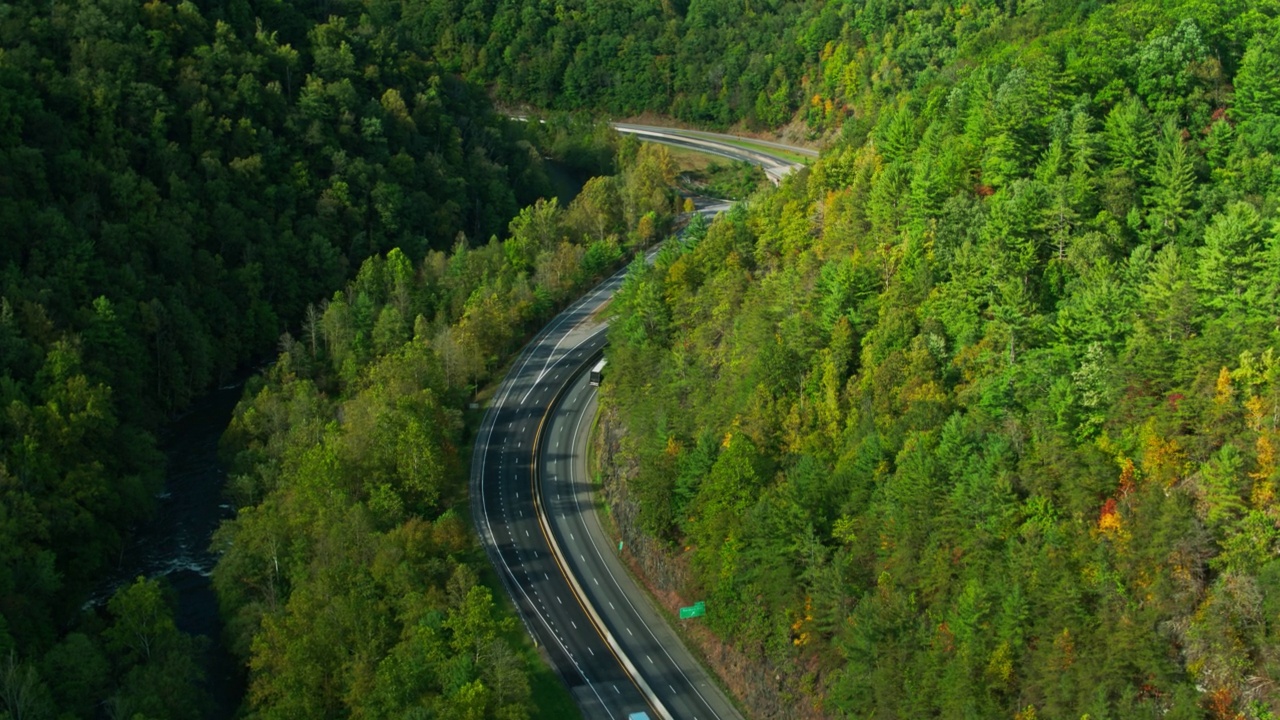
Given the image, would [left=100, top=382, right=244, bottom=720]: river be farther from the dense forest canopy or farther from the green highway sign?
the green highway sign

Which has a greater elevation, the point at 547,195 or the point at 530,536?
the point at 547,195

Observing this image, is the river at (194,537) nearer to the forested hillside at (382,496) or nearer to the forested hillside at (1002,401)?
the forested hillside at (382,496)

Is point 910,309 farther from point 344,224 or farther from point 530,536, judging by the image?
point 344,224

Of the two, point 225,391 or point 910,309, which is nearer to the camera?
point 910,309

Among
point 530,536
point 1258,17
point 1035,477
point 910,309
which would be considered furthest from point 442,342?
point 1258,17

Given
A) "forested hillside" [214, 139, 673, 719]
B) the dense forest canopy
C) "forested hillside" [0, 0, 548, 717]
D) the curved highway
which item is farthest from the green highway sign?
"forested hillside" [0, 0, 548, 717]

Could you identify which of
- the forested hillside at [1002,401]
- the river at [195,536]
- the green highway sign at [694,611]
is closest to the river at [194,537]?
the river at [195,536]

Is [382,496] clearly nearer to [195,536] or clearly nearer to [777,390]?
[195,536]
